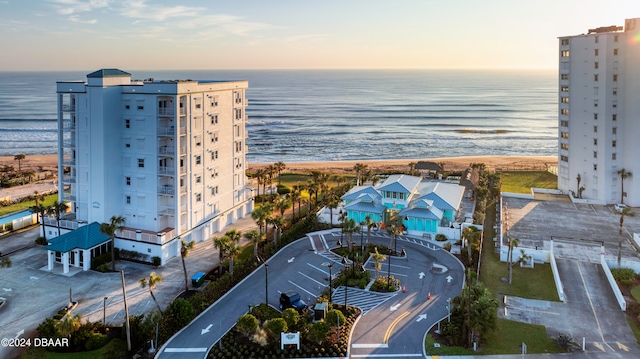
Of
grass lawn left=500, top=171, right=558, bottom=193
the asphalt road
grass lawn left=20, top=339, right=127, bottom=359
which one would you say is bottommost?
grass lawn left=20, top=339, right=127, bottom=359

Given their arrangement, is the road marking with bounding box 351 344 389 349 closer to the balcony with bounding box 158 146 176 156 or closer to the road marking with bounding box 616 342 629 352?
the road marking with bounding box 616 342 629 352

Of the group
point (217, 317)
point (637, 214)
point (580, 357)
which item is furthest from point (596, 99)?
point (217, 317)

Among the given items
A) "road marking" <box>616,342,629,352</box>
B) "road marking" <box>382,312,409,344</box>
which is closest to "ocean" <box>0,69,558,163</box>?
"road marking" <box>382,312,409,344</box>

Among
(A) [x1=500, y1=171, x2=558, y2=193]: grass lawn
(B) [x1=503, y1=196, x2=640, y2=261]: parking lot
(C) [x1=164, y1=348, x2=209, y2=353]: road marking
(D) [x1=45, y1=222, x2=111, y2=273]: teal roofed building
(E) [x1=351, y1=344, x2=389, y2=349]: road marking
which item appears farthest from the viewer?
(A) [x1=500, y1=171, x2=558, y2=193]: grass lawn

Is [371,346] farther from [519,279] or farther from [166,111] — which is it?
[166,111]

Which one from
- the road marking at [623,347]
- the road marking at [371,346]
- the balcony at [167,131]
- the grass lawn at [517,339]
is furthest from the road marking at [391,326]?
the balcony at [167,131]

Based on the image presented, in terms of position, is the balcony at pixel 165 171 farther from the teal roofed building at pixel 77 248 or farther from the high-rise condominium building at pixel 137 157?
the teal roofed building at pixel 77 248

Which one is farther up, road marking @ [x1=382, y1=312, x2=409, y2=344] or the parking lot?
the parking lot
